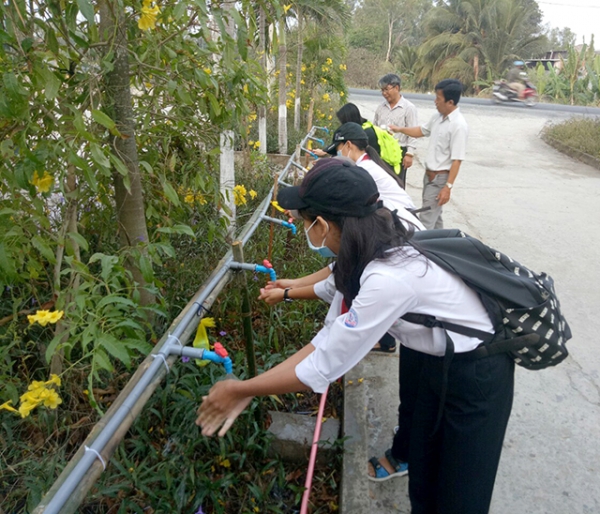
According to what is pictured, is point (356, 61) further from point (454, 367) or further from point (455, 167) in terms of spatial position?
point (454, 367)

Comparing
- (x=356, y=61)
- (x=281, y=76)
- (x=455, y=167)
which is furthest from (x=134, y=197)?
(x=356, y=61)

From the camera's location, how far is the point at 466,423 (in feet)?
5.63

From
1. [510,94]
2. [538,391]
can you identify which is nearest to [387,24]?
[510,94]

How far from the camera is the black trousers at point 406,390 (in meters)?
2.14

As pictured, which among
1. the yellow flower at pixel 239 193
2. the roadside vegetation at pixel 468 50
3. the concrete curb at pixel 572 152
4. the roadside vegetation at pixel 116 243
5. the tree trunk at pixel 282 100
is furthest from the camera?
the roadside vegetation at pixel 468 50

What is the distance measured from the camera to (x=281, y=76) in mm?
7352

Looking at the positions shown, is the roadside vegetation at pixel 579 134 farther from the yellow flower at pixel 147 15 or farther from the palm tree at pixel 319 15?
the yellow flower at pixel 147 15

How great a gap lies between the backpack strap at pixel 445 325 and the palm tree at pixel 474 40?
88.4 feet

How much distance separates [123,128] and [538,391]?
2809mm

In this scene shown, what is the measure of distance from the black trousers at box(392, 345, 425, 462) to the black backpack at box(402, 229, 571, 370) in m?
0.42

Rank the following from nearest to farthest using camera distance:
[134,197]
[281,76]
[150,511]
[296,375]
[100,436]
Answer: [100,436]
[296,375]
[150,511]
[134,197]
[281,76]

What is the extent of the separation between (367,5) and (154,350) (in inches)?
1731

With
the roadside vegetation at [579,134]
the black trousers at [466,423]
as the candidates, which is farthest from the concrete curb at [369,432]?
the roadside vegetation at [579,134]

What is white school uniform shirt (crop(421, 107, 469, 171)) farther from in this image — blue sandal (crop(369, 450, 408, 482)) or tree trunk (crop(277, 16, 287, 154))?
tree trunk (crop(277, 16, 287, 154))
